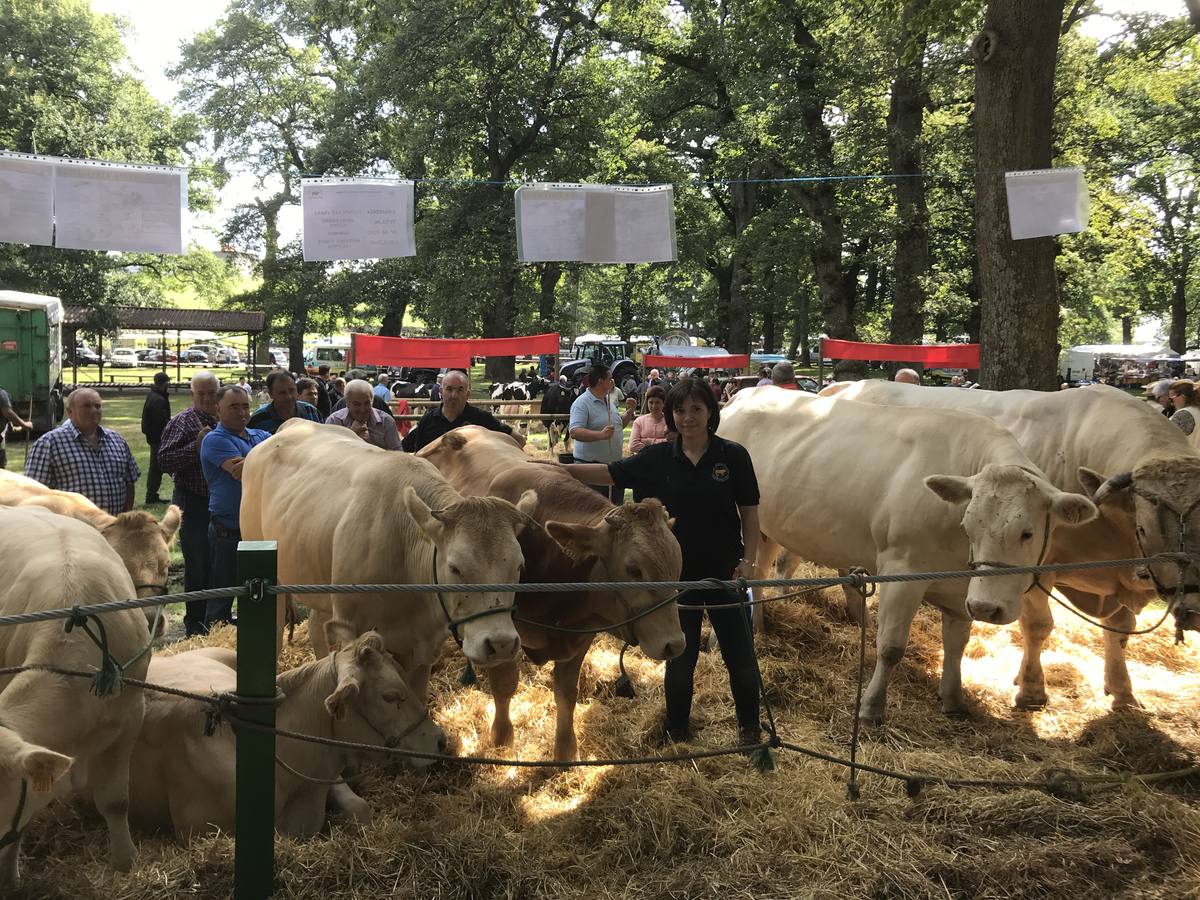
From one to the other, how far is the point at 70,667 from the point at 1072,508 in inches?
174

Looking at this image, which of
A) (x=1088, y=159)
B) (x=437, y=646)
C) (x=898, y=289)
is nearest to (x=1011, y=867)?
(x=437, y=646)

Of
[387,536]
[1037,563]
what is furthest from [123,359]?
[1037,563]

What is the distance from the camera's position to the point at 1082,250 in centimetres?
2627

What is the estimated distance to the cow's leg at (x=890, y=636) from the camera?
5160 mm

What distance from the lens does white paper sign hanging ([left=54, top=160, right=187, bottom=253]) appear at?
23.9 feet

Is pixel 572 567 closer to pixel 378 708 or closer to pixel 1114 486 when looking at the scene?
pixel 378 708

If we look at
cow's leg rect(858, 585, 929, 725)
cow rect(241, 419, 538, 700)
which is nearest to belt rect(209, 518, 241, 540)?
cow rect(241, 419, 538, 700)

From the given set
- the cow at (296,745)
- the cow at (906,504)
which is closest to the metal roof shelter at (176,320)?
the cow at (906,504)

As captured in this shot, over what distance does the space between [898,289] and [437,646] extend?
714 inches

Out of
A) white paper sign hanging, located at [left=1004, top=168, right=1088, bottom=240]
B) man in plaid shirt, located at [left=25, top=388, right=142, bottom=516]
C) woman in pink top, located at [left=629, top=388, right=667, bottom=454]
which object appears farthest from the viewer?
woman in pink top, located at [left=629, top=388, right=667, bottom=454]

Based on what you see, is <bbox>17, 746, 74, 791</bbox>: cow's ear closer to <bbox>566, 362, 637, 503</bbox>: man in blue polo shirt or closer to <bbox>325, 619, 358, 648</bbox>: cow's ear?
<bbox>325, 619, 358, 648</bbox>: cow's ear

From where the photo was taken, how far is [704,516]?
15.2 ft

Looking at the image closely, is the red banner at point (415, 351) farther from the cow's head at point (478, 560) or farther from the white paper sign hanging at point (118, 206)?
the cow's head at point (478, 560)

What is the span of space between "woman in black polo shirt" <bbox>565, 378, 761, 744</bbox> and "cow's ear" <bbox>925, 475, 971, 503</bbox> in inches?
36.5
